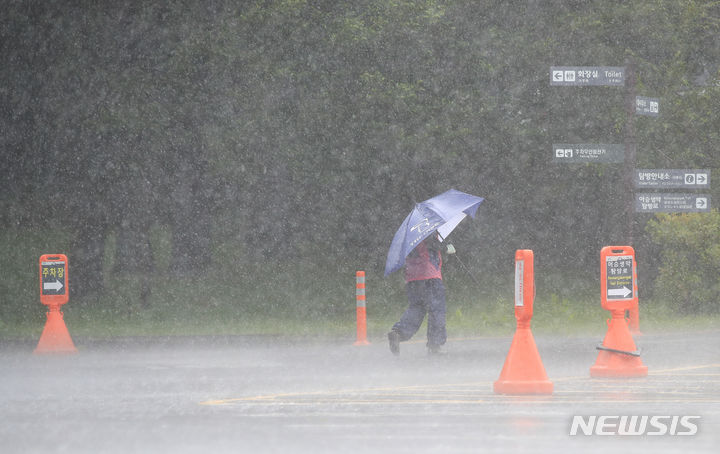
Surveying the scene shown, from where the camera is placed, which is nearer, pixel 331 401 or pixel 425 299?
pixel 331 401

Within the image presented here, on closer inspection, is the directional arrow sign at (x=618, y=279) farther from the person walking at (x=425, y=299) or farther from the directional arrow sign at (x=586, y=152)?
the directional arrow sign at (x=586, y=152)

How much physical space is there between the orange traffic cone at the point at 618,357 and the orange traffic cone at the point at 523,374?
1567 mm

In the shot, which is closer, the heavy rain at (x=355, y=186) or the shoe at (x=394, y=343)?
the shoe at (x=394, y=343)

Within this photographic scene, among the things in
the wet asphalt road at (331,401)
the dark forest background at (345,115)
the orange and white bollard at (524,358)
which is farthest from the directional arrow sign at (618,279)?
the dark forest background at (345,115)

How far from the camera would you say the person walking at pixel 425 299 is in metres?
15.2

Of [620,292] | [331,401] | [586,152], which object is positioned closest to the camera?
[331,401]

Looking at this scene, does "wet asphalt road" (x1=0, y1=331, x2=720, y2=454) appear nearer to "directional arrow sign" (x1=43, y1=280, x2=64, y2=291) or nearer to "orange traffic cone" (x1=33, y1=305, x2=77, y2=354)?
"orange traffic cone" (x1=33, y1=305, x2=77, y2=354)

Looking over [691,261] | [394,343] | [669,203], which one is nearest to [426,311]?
[394,343]

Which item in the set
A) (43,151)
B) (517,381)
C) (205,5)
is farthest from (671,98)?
(517,381)

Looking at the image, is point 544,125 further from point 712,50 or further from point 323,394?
point 323,394

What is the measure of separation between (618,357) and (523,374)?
1913mm

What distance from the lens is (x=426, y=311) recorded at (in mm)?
15688

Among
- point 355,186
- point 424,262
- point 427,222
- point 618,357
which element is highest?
point 355,186

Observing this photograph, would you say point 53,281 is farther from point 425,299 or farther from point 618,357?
point 618,357
